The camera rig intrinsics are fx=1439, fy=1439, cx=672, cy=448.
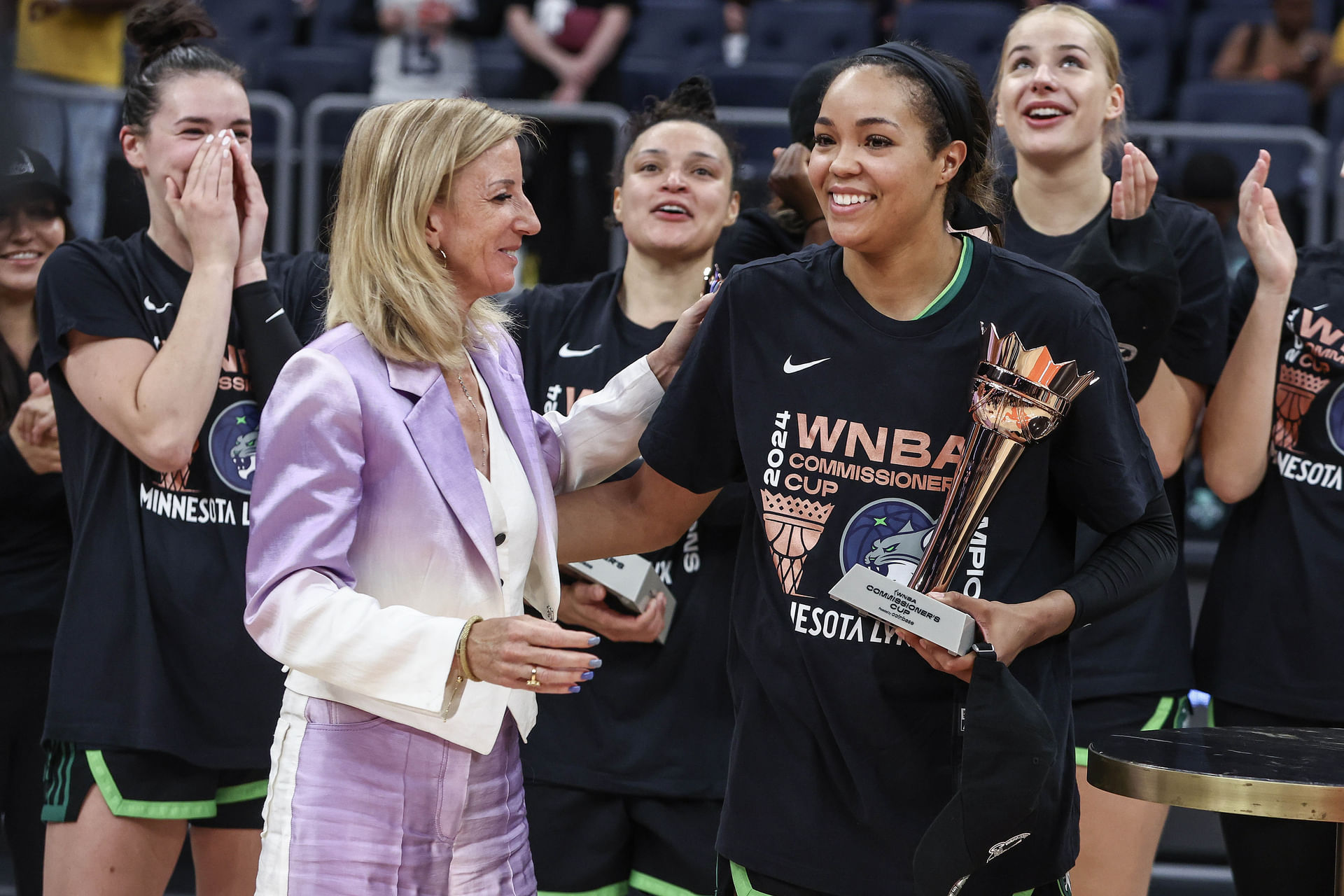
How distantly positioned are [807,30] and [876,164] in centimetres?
560

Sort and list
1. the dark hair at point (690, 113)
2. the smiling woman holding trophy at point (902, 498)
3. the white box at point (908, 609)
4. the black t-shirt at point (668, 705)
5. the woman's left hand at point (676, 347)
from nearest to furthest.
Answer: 1. the white box at point (908, 609)
2. the smiling woman holding trophy at point (902, 498)
3. the woman's left hand at point (676, 347)
4. the black t-shirt at point (668, 705)
5. the dark hair at point (690, 113)

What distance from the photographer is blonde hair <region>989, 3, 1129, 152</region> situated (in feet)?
9.82

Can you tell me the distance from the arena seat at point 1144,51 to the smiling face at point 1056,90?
4.43 m

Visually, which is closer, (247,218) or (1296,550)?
(247,218)

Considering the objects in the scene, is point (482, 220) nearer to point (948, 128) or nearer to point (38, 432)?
point (948, 128)

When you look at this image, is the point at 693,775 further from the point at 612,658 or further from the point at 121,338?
the point at 121,338

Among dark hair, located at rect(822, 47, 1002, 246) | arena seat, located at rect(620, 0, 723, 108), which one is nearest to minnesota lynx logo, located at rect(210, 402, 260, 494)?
dark hair, located at rect(822, 47, 1002, 246)

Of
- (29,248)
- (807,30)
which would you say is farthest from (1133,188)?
(807,30)

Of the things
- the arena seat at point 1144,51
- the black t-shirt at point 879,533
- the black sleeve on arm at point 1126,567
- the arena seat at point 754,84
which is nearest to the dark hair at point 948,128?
the black t-shirt at point 879,533

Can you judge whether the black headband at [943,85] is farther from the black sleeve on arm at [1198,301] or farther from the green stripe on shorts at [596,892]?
the green stripe on shorts at [596,892]

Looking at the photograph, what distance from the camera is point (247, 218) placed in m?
2.70

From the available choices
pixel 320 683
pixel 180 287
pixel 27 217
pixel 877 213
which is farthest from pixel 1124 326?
pixel 27 217

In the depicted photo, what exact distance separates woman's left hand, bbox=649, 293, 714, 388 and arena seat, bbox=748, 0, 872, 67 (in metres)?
5.17

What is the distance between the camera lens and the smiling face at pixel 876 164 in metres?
1.96
